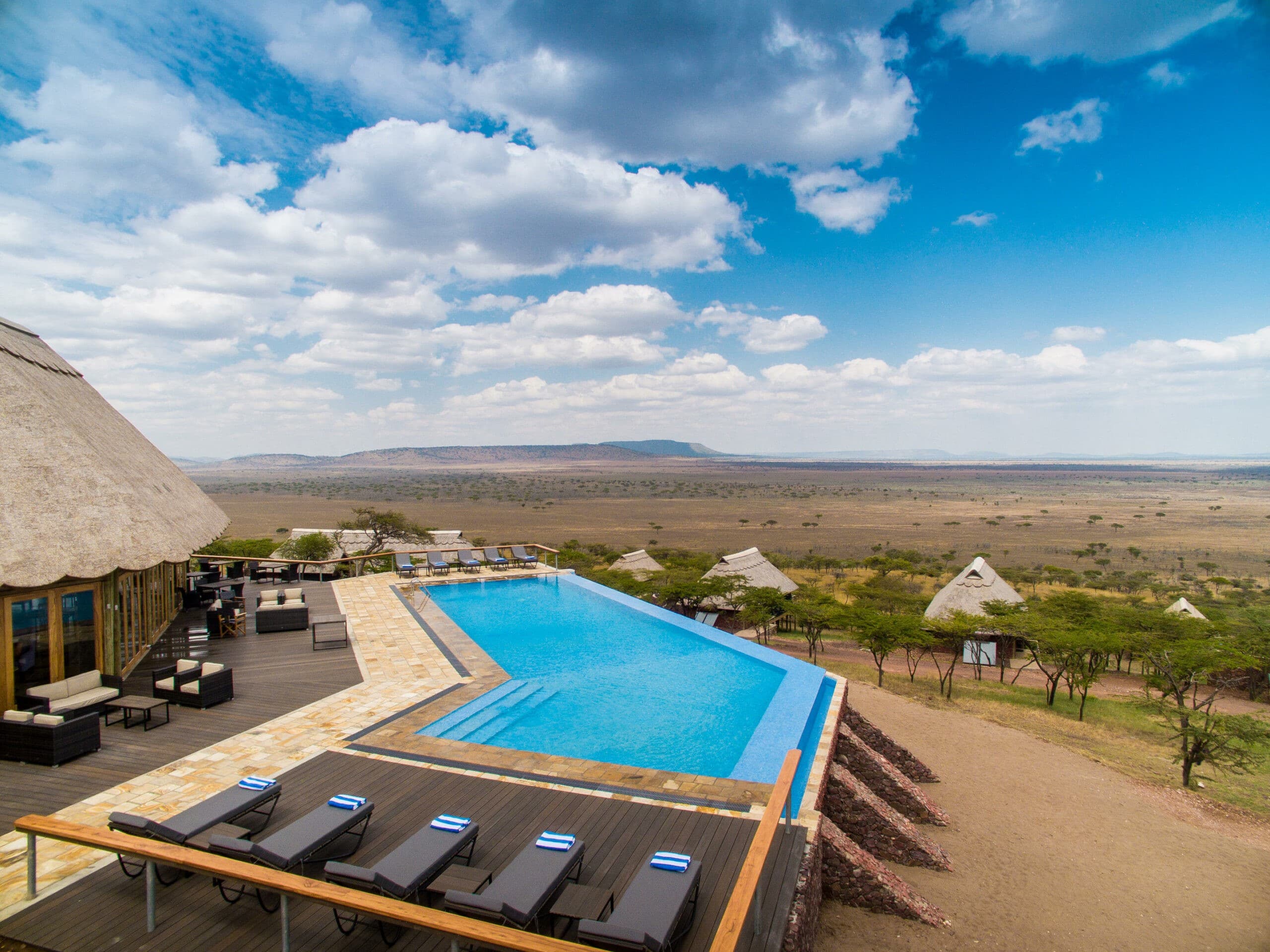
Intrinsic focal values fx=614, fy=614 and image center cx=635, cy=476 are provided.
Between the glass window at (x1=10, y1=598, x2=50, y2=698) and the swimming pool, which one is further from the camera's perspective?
the swimming pool

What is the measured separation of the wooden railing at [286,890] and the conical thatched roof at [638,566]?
75.9ft

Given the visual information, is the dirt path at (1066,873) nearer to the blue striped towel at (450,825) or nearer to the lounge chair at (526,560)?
the blue striped towel at (450,825)

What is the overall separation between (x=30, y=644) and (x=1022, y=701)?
21467 mm

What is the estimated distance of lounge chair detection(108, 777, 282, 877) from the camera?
4.44m

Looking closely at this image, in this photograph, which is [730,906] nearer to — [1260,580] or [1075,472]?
[1260,580]

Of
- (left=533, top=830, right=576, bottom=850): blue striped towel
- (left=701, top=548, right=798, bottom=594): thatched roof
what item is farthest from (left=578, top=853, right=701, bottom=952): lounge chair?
(left=701, top=548, right=798, bottom=594): thatched roof

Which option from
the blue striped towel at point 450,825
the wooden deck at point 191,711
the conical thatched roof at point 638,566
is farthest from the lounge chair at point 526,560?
the blue striped towel at point 450,825

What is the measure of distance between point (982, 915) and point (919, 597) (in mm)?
19299

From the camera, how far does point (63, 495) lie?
757cm

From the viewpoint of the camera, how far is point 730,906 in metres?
3.09

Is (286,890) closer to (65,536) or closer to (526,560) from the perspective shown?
(65,536)

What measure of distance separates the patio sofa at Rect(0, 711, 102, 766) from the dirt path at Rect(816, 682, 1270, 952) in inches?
317

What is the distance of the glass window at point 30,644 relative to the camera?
23.3ft

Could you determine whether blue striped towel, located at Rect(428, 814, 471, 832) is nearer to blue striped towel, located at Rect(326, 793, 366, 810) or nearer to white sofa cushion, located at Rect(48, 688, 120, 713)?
blue striped towel, located at Rect(326, 793, 366, 810)
